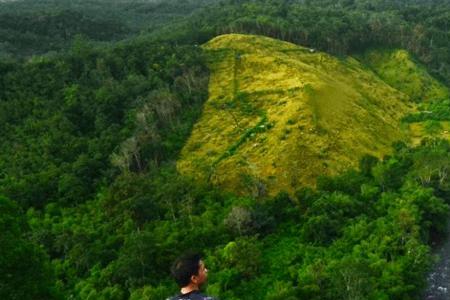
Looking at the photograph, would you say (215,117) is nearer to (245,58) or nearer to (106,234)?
(245,58)

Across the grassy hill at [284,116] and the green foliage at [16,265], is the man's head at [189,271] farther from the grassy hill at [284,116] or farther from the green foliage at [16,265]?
the grassy hill at [284,116]

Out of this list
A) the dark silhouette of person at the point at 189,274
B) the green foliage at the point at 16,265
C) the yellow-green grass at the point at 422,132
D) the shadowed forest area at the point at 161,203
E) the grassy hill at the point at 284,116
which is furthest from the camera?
the yellow-green grass at the point at 422,132

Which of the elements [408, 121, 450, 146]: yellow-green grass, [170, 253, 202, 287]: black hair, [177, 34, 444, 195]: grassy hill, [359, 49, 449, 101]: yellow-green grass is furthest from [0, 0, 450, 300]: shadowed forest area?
[170, 253, 202, 287]: black hair

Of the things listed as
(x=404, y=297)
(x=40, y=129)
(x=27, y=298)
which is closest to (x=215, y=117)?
(x=40, y=129)

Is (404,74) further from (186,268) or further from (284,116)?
(186,268)

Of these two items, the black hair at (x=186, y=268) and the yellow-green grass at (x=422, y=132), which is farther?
the yellow-green grass at (x=422, y=132)

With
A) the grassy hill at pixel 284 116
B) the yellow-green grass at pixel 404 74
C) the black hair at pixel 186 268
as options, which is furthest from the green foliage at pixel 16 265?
the yellow-green grass at pixel 404 74

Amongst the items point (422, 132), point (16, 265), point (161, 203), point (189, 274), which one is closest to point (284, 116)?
point (422, 132)
